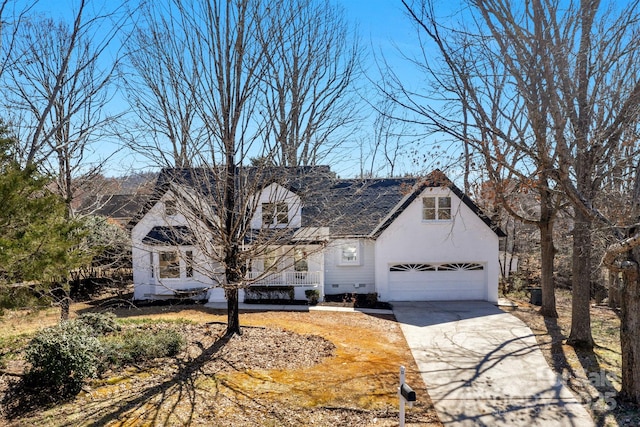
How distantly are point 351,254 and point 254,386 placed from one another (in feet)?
35.2

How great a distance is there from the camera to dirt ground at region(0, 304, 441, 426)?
601 centimetres

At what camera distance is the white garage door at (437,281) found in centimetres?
1638

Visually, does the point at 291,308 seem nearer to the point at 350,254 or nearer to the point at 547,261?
the point at 350,254

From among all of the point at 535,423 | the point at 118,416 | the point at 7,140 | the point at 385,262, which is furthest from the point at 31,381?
the point at 385,262

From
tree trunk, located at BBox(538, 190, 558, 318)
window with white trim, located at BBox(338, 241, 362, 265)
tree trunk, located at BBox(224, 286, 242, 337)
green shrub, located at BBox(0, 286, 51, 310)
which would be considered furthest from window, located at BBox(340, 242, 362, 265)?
→ green shrub, located at BBox(0, 286, 51, 310)

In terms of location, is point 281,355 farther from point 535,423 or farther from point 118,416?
point 535,423

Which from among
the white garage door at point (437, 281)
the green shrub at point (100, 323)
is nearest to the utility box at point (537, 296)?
the white garage door at point (437, 281)

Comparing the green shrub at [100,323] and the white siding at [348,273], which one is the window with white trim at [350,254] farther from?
the green shrub at [100,323]

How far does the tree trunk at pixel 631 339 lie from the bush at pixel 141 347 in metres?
8.77

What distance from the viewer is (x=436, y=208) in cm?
1633

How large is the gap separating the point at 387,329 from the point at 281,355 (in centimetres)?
435

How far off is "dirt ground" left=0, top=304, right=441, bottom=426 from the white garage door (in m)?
5.94

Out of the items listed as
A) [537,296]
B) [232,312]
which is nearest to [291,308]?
[232,312]

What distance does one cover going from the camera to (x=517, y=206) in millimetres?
13992
